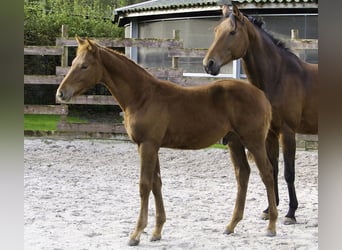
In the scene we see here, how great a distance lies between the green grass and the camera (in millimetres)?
6587

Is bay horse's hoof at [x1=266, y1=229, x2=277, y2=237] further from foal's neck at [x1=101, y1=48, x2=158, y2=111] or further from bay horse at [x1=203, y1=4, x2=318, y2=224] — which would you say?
foal's neck at [x1=101, y1=48, x2=158, y2=111]

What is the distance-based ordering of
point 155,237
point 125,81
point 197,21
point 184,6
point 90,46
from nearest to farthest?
1. point 90,46
2. point 125,81
3. point 155,237
4. point 184,6
5. point 197,21

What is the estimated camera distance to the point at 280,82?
3.28 metres

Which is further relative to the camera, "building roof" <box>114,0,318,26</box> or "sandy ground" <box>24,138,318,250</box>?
"building roof" <box>114,0,318,26</box>

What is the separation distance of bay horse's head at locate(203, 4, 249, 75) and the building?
324 cm

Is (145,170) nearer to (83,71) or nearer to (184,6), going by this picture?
(83,71)

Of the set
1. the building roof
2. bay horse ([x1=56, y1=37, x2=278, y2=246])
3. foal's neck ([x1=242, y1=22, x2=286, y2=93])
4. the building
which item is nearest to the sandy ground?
bay horse ([x1=56, y1=37, x2=278, y2=246])

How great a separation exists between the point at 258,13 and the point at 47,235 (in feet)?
16.0

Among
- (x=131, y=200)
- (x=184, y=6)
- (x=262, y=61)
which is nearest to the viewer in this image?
(x=262, y=61)

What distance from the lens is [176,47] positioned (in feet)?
20.4

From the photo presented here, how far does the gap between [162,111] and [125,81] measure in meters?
0.28

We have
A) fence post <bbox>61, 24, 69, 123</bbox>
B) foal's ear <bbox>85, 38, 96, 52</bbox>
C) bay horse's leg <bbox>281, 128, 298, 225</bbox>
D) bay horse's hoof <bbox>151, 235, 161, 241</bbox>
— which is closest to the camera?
foal's ear <bbox>85, 38, 96, 52</bbox>

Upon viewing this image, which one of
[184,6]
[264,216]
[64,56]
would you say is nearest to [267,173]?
[264,216]
